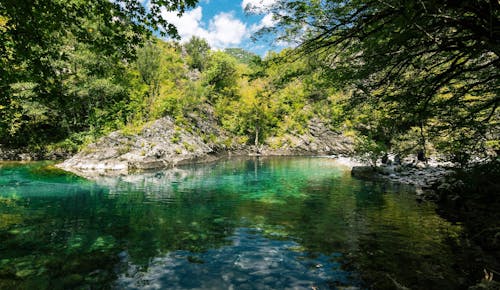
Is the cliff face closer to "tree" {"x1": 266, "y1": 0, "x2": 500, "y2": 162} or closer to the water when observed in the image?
the water

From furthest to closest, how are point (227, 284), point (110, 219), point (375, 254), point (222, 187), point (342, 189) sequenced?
point (222, 187) → point (342, 189) → point (110, 219) → point (375, 254) → point (227, 284)

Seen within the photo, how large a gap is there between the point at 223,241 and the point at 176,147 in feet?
94.4

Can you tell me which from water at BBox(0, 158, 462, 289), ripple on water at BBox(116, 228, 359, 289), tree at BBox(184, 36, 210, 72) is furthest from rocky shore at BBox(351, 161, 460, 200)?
tree at BBox(184, 36, 210, 72)

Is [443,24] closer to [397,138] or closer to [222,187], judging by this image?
[222,187]

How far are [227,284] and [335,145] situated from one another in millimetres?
50607

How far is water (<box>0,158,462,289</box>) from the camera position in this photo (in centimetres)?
622

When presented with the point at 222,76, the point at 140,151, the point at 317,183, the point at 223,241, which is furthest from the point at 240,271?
the point at 222,76

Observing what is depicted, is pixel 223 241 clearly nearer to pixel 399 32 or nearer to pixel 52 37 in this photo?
pixel 399 32

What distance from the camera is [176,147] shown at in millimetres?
36094

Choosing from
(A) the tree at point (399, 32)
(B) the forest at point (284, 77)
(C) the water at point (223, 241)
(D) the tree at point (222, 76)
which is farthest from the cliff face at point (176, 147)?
(A) the tree at point (399, 32)

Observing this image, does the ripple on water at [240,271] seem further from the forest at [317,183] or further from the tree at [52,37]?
the tree at [52,37]

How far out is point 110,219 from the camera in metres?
11.2

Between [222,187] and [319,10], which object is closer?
[319,10]

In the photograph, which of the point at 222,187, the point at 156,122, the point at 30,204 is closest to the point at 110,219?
the point at 30,204
